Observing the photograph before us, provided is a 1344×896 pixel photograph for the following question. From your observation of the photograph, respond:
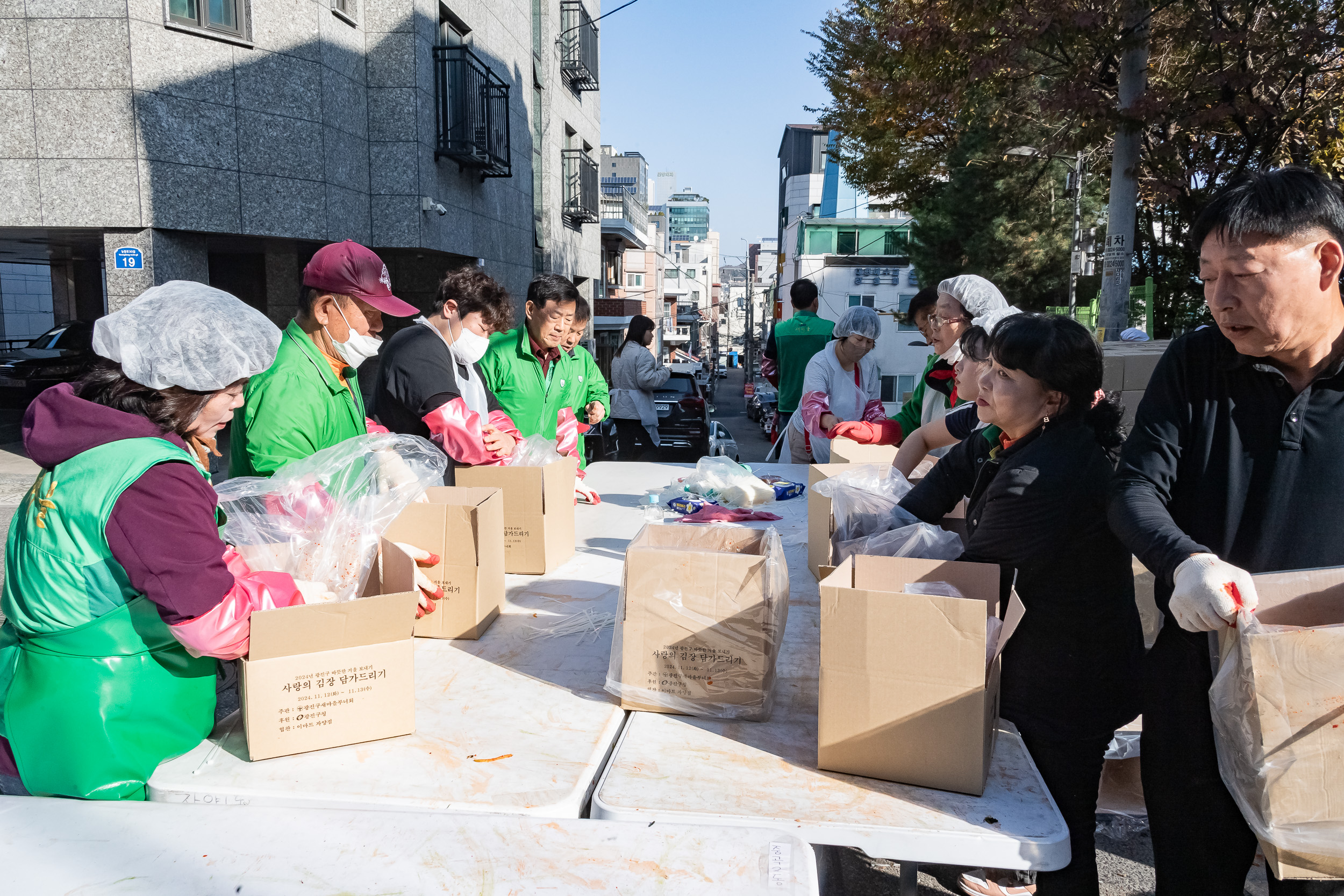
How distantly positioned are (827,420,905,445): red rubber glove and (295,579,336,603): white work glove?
244 centimetres

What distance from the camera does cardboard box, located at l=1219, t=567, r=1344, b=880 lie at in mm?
1305

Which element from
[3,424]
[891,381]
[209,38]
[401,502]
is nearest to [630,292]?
[891,381]

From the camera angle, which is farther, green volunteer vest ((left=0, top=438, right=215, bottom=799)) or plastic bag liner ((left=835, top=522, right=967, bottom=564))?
plastic bag liner ((left=835, top=522, right=967, bottom=564))

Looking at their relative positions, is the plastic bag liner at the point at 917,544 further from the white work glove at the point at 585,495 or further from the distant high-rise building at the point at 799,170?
the distant high-rise building at the point at 799,170

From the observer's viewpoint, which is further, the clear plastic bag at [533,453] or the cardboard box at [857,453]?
the cardboard box at [857,453]

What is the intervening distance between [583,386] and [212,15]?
641 cm

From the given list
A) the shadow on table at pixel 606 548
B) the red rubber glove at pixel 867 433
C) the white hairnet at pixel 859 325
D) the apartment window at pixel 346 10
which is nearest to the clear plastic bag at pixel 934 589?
the shadow on table at pixel 606 548

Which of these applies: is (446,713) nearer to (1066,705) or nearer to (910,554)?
(910,554)

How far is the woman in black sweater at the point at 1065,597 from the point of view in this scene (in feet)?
6.27

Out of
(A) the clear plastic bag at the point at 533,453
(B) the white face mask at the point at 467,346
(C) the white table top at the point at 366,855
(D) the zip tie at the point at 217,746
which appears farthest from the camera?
(B) the white face mask at the point at 467,346

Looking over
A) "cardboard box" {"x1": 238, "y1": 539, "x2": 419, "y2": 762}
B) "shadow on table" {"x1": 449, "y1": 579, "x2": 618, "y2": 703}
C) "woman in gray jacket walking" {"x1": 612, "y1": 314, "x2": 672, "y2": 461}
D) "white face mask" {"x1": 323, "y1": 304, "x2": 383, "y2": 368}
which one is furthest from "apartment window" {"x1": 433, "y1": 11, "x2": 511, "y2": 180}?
"cardboard box" {"x1": 238, "y1": 539, "x2": 419, "y2": 762}

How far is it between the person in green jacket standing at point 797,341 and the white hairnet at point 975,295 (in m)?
2.28

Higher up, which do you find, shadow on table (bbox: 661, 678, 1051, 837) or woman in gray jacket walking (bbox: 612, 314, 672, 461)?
woman in gray jacket walking (bbox: 612, 314, 672, 461)

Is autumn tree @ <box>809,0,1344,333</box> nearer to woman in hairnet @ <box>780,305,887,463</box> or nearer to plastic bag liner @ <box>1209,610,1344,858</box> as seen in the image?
woman in hairnet @ <box>780,305,887,463</box>
